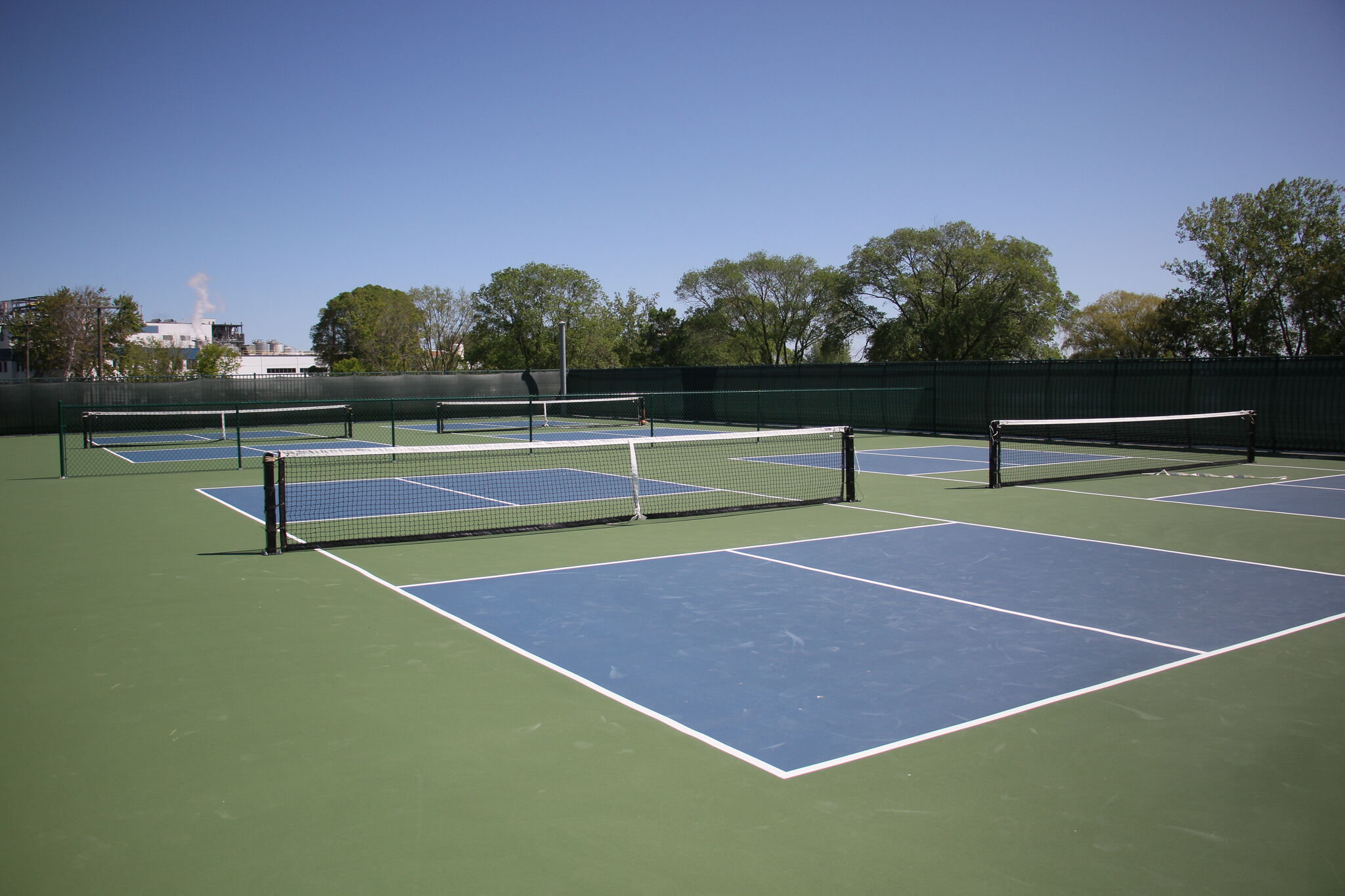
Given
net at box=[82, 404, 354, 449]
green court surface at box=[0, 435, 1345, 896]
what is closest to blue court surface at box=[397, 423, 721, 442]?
net at box=[82, 404, 354, 449]

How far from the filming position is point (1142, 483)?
1553 centimetres

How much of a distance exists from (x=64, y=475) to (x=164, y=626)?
44.1 ft

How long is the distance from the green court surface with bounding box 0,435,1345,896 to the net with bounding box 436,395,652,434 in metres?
25.7

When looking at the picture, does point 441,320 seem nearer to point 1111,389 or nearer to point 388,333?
point 388,333

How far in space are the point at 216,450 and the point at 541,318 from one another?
44.7 m

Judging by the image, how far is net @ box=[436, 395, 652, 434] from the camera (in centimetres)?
3366

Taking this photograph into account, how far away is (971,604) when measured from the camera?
7609 millimetres

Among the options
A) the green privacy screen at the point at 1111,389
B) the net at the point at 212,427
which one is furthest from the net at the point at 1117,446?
the net at the point at 212,427

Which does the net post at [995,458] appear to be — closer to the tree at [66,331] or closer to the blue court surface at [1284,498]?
the blue court surface at [1284,498]

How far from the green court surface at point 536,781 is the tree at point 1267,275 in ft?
141

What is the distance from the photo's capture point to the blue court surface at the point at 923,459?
60.8 feet

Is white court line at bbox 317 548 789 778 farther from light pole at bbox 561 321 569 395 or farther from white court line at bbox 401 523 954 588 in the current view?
light pole at bbox 561 321 569 395

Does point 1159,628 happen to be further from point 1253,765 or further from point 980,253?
point 980,253

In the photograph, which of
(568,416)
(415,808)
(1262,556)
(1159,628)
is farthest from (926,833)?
(568,416)
